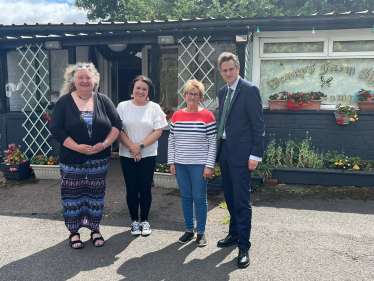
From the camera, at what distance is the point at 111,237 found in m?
3.71

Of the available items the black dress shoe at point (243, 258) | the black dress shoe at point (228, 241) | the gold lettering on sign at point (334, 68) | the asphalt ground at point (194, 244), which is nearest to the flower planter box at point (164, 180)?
the asphalt ground at point (194, 244)

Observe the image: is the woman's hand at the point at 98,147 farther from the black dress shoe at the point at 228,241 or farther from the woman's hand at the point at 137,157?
the black dress shoe at the point at 228,241

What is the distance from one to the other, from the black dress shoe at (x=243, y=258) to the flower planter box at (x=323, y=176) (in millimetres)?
3096

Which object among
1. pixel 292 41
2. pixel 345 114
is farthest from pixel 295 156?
pixel 292 41

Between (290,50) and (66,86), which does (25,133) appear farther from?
(290,50)

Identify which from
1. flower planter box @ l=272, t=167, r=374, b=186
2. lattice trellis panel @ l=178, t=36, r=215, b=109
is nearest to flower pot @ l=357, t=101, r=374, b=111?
flower planter box @ l=272, t=167, r=374, b=186

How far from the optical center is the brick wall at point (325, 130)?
6.35 m

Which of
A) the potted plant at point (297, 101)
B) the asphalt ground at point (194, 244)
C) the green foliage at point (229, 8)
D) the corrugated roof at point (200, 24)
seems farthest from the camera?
the green foliage at point (229, 8)

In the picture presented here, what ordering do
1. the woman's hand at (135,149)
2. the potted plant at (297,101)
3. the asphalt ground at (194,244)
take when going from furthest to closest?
the potted plant at (297,101)
the woman's hand at (135,149)
the asphalt ground at (194,244)

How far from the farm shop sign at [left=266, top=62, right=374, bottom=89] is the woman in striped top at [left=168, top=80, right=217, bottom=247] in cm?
400

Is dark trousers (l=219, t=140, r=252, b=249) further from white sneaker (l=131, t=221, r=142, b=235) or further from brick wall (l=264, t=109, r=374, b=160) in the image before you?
brick wall (l=264, t=109, r=374, b=160)

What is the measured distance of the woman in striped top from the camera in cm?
331

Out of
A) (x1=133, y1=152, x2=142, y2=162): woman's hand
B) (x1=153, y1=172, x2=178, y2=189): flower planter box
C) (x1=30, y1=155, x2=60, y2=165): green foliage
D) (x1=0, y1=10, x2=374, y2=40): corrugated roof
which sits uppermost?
(x1=0, y1=10, x2=374, y2=40): corrugated roof

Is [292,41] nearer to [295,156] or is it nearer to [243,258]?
[295,156]
